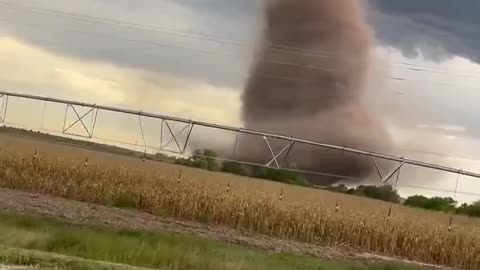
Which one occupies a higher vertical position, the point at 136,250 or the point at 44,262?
the point at 44,262

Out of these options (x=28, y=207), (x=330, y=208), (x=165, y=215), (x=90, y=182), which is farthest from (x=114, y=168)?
(x=330, y=208)

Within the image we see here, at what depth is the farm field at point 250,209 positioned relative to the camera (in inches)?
1133

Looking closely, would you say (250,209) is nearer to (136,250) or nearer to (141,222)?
(141,222)

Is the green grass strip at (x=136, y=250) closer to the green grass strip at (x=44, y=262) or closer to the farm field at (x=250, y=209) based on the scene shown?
the green grass strip at (x=44, y=262)

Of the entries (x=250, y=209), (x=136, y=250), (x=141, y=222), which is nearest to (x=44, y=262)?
(x=136, y=250)

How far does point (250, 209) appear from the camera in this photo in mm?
30000

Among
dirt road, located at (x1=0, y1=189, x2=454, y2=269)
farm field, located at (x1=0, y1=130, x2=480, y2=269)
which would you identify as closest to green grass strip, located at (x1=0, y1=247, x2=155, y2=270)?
dirt road, located at (x1=0, y1=189, x2=454, y2=269)

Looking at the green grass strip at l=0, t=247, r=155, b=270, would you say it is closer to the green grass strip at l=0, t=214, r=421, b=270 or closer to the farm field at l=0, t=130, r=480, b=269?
the green grass strip at l=0, t=214, r=421, b=270

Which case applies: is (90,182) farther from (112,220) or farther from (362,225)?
(362,225)

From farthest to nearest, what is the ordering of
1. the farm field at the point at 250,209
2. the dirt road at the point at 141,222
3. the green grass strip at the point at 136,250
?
the farm field at the point at 250,209 < the dirt road at the point at 141,222 < the green grass strip at the point at 136,250

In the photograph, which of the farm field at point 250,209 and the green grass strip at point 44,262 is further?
the farm field at point 250,209

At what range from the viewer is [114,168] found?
35.1 metres

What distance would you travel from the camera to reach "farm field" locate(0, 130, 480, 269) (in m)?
28.8

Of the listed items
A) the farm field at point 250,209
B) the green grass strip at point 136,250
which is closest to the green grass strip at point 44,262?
the green grass strip at point 136,250
